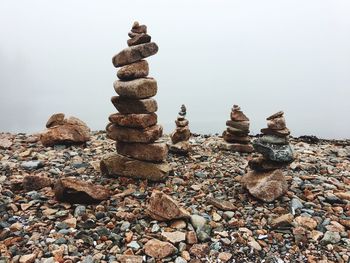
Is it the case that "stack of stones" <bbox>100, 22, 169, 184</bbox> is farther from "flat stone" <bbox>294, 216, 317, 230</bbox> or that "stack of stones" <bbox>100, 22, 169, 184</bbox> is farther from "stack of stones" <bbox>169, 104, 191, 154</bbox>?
"flat stone" <bbox>294, 216, 317, 230</bbox>

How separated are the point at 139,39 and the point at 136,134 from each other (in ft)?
12.0

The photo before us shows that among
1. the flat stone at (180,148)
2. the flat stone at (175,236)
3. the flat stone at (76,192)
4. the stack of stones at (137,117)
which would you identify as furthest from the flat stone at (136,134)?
the flat stone at (175,236)

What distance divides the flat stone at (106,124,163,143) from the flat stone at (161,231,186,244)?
4473 mm

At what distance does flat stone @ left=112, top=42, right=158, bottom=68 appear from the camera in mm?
13141

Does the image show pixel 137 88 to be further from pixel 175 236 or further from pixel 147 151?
pixel 175 236

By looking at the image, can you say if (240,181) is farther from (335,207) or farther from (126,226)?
(126,226)

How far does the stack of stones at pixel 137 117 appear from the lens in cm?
1304

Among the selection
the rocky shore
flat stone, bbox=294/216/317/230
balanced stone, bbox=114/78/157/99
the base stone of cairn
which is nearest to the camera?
the rocky shore

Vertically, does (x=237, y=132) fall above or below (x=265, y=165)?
above

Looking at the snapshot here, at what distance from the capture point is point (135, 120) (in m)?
13.0

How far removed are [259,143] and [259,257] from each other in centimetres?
459

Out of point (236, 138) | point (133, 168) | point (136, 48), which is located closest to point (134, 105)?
point (136, 48)

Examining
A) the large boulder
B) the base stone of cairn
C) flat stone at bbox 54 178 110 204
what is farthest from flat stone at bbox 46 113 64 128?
the base stone of cairn

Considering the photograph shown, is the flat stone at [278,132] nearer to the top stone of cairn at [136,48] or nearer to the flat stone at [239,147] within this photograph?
the top stone of cairn at [136,48]
